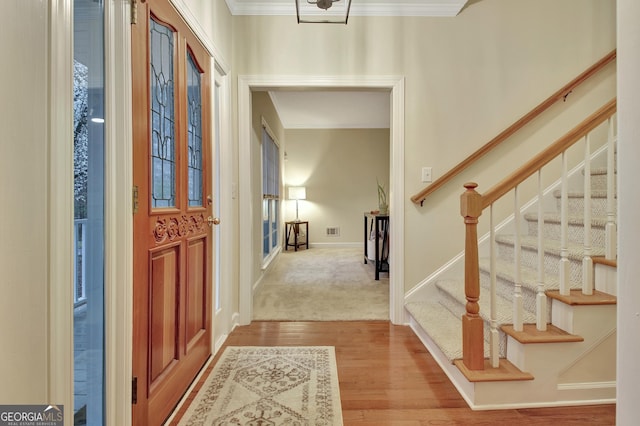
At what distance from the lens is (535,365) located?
4.56 ft

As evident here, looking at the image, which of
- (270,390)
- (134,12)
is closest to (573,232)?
(270,390)

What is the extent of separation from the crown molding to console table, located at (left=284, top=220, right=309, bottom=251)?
160 inches

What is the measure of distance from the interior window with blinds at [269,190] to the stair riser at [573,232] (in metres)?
2.75

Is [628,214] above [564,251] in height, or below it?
above

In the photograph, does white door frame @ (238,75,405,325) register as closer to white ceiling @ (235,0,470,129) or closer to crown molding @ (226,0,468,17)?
white ceiling @ (235,0,470,129)

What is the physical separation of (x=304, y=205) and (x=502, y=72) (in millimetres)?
4561

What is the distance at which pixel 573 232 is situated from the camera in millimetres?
1896

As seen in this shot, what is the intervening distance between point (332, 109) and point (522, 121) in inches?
137

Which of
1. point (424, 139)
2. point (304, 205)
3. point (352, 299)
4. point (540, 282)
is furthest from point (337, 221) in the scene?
point (540, 282)

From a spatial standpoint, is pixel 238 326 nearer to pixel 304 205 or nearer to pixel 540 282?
pixel 540 282

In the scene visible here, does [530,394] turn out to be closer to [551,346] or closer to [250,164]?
[551,346]

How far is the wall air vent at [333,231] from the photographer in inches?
253

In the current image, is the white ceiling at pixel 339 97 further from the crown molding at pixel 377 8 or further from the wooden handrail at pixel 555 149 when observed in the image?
the wooden handrail at pixel 555 149

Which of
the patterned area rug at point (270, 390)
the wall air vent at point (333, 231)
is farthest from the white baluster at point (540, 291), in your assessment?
the wall air vent at point (333, 231)
